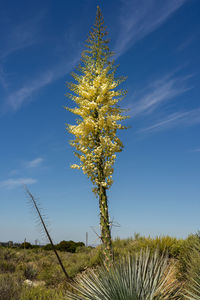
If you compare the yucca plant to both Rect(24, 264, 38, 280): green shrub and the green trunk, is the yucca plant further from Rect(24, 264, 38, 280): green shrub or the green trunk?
Rect(24, 264, 38, 280): green shrub

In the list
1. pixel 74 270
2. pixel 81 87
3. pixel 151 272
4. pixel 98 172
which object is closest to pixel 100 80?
pixel 81 87

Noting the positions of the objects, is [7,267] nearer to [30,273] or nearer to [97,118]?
[30,273]

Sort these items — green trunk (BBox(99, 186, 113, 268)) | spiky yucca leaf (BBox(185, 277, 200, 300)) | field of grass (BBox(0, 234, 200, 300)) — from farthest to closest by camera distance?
field of grass (BBox(0, 234, 200, 300))
green trunk (BBox(99, 186, 113, 268))
spiky yucca leaf (BBox(185, 277, 200, 300))

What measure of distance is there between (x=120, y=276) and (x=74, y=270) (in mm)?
5869

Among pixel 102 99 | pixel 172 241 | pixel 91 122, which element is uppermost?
pixel 102 99

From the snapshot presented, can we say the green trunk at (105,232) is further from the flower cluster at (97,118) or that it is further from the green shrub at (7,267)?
the green shrub at (7,267)

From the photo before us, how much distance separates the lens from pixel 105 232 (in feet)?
14.9

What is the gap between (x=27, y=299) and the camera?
4.32m

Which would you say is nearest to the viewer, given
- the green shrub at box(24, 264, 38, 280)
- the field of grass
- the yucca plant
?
the yucca plant

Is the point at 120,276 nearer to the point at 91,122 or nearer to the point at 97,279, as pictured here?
the point at 97,279

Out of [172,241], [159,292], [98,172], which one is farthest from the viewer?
[172,241]

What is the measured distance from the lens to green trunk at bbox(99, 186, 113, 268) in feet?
14.7

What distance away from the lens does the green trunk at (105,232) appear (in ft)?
14.7

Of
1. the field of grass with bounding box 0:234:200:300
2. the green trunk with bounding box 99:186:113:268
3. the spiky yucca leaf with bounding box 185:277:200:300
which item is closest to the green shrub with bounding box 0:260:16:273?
the field of grass with bounding box 0:234:200:300
